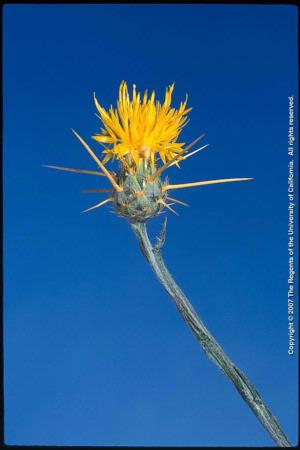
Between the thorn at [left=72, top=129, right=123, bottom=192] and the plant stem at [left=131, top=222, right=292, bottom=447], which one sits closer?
the thorn at [left=72, top=129, right=123, bottom=192]

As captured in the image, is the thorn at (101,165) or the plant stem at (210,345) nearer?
the thorn at (101,165)

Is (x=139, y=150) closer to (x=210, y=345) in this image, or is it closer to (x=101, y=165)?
(x=101, y=165)

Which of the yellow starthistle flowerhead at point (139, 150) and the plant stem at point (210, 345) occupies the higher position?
the yellow starthistle flowerhead at point (139, 150)

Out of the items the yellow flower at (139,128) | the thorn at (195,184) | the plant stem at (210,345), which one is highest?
the yellow flower at (139,128)

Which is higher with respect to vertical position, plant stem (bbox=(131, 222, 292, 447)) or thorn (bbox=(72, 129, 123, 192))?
thorn (bbox=(72, 129, 123, 192))

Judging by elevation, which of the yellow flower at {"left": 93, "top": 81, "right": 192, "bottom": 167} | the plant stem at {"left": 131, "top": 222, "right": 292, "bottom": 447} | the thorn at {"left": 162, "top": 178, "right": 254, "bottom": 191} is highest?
the yellow flower at {"left": 93, "top": 81, "right": 192, "bottom": 167}

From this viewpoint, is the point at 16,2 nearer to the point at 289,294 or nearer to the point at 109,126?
the point at 109,126
